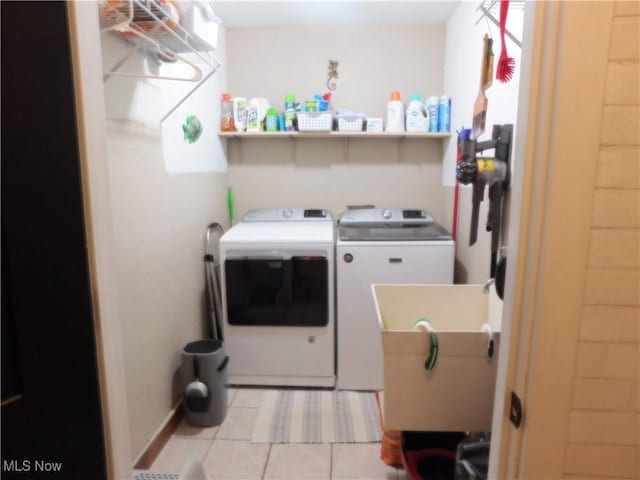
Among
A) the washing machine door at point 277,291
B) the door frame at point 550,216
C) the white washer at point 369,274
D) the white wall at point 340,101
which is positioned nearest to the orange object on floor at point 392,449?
the white washer at point 369,274

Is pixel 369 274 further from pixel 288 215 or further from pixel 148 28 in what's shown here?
pixel 148 28

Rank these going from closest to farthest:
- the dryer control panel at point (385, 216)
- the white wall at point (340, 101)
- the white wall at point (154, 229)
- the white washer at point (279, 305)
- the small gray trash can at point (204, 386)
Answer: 1. the white wall at point (154, 229)
2. the small gray trash can at point (204, 386)
3. the white washer at point (279, 305)
4. the dryer control panel at point (385, 216)
5. the white wall at point (340, 101)

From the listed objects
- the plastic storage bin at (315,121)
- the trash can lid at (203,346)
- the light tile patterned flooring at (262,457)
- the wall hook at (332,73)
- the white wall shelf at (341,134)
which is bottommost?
the light tile patterned flooring at (262,457)

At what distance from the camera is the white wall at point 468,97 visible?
65.1 inches

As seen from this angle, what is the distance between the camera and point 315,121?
8.64ft

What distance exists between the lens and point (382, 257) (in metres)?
2.36

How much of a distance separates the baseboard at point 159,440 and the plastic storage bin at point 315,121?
1.84m

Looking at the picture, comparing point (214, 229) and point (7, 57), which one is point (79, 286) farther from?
point (214, 229)

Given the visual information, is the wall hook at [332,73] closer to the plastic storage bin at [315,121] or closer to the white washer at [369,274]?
the plastic storage bin at [315,121]

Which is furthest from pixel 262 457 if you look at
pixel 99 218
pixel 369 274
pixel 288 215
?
pixel 99 218

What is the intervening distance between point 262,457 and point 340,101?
2312 millimetres

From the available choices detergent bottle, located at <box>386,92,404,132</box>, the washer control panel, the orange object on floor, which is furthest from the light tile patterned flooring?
detergent bottle, located at <box>386,92,404,132</box>

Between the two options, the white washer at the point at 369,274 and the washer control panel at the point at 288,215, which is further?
the washer control panel at the point at 288,215

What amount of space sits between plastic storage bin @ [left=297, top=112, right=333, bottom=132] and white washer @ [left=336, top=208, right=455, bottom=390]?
0.69 metres
